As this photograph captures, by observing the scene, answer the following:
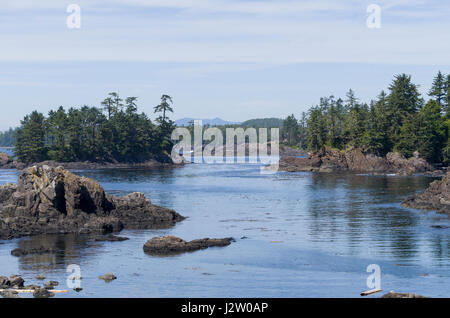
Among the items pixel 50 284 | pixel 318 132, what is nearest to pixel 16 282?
pixel 50 284

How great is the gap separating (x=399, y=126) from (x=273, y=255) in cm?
10462

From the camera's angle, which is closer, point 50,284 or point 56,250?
point 50,284

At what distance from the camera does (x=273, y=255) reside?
4103cm

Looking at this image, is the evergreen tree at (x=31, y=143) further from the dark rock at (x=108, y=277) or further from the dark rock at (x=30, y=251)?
the dark rock at (x=108, y=277)

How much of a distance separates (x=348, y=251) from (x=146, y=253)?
14580mm

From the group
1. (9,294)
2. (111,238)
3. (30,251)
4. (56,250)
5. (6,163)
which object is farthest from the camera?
(6,163)

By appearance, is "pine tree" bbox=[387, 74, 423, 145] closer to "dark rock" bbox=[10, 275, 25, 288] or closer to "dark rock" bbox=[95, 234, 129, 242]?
"dark rock" bbox=[95, 234, 129, 242]

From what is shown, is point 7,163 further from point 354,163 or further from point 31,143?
point 354,163

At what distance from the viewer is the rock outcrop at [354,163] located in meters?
124

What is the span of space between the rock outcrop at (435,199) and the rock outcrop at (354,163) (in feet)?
184

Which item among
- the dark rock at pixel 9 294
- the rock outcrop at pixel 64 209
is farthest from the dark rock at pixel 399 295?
the rock outcrop at pixel 64 209

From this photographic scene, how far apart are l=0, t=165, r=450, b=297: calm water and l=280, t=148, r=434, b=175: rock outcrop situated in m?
53.3

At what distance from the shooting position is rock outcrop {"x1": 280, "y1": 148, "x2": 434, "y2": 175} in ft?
407

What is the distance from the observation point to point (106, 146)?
153750 millimetres
